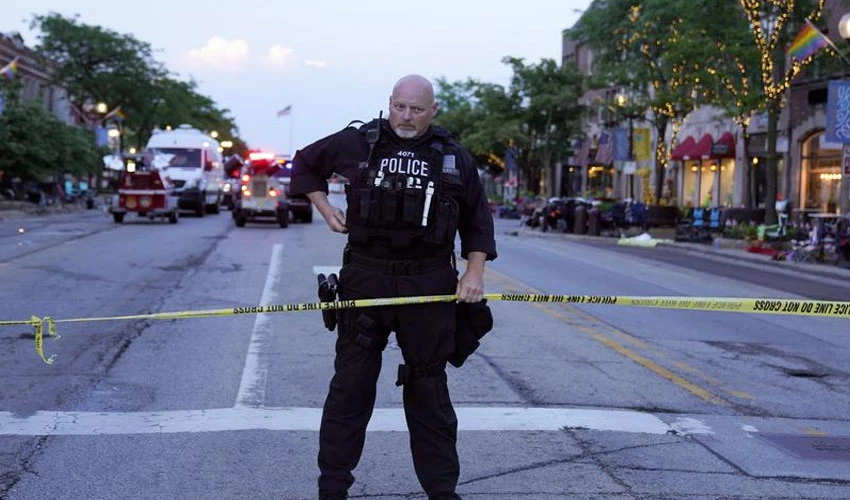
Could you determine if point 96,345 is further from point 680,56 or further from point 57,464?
point 680,56

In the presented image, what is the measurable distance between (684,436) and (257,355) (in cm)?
395

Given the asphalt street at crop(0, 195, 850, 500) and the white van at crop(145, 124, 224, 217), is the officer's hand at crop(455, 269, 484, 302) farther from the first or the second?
the white van at crop(145, 124, 224, 217)

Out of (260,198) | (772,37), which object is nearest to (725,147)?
(772,37)

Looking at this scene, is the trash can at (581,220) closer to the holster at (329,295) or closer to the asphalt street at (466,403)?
the asphalt street at (466,403)

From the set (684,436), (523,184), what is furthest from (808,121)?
(523,184)

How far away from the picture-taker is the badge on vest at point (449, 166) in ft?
15.3

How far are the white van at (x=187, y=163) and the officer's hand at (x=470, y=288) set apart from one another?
36326mm

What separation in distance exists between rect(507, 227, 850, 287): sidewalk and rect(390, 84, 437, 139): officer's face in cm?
1654

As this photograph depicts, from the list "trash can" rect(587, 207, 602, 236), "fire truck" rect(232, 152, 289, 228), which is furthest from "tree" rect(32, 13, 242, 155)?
"trash can" rect(587, 207, 602, 236)

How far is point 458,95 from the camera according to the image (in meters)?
93.0

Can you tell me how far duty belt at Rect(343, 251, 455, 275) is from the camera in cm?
464

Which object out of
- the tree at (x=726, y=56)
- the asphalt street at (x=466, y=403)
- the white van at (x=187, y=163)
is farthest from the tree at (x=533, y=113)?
the asphalt street at (x=466, y=403)

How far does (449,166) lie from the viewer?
15.3 feet

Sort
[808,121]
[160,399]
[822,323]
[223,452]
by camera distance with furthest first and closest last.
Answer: [808,121] → [822,323] → [160,399] → [223,452]
